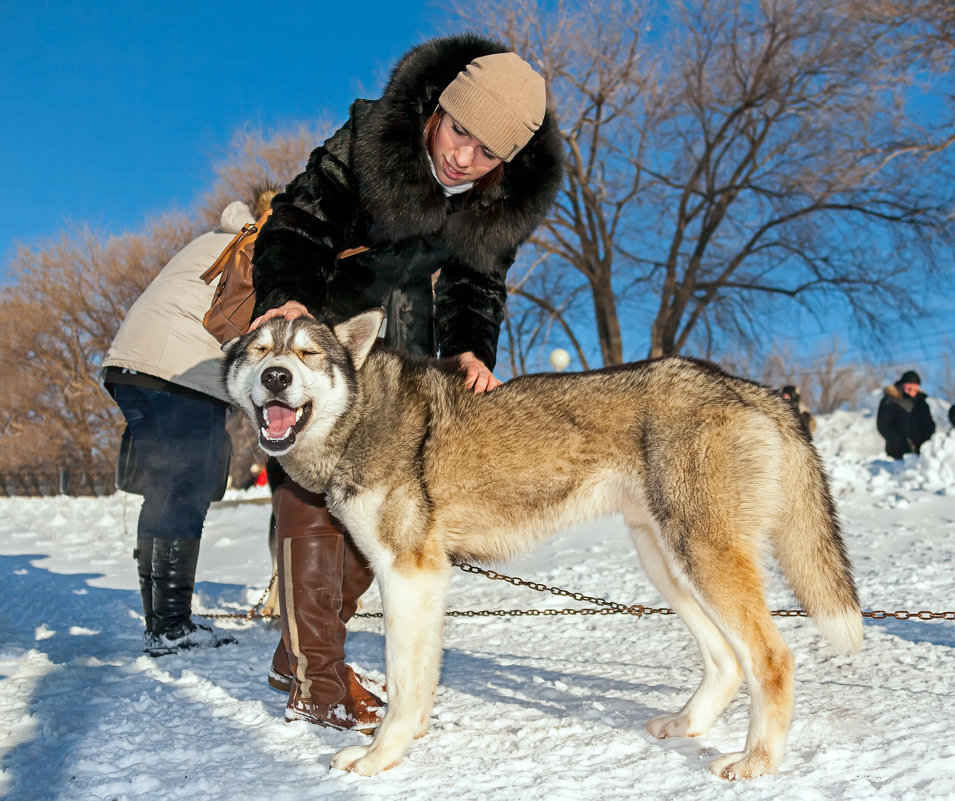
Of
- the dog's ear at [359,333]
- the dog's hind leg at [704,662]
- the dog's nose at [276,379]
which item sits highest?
the dog's ear at [359,333]

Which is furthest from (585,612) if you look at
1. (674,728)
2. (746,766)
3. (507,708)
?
(746,766)

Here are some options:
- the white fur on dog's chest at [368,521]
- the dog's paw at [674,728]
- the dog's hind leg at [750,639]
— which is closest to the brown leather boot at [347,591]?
the white fur on dog's chest at [368,521]

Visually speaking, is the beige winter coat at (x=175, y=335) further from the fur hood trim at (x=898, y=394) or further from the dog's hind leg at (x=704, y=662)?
the fur hood trim at (x=898, y=394)

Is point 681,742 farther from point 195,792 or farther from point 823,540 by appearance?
point 195,792

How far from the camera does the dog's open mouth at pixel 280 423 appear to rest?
2.62 m

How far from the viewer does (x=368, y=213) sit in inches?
120

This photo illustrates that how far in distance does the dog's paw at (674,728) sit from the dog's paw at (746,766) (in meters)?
0.29

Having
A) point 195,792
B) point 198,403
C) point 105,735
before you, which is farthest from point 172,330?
point 195,792

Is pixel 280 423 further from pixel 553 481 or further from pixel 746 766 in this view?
pixel 746 766

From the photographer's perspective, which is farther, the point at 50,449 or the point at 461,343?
the point at 50,449

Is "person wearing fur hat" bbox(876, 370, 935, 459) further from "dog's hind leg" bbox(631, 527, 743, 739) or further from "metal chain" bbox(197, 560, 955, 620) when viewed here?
"dog's hind leg" bbox(631, 527, 743, 739)

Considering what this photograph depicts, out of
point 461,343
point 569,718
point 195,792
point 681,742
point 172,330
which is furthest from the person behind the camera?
point 172,330

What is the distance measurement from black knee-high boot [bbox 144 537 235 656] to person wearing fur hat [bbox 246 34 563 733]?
843 mm

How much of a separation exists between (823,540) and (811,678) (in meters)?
0.86
